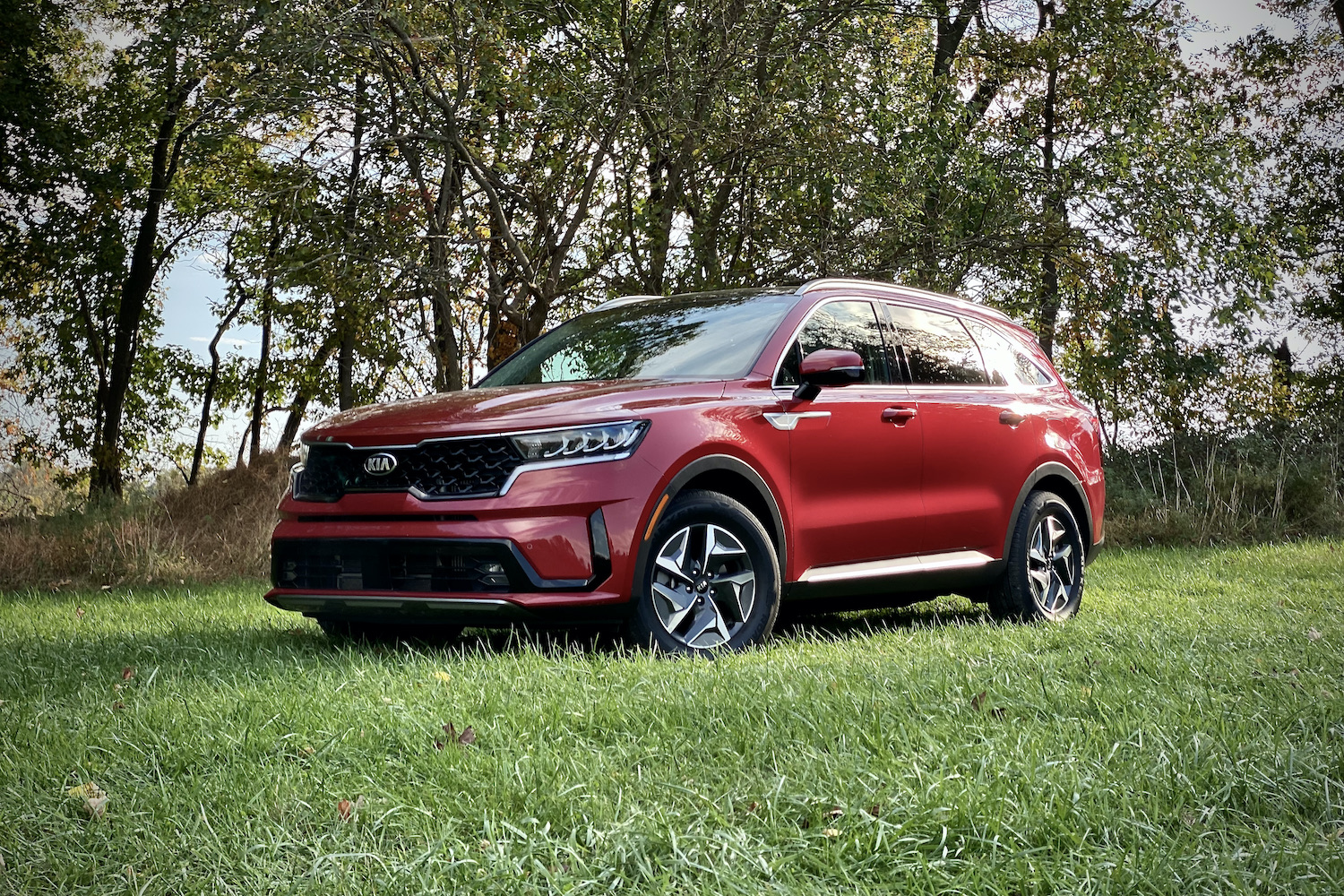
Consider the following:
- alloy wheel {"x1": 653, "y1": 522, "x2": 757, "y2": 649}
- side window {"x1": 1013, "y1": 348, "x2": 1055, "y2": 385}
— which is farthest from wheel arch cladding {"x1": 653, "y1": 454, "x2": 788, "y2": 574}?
side window {"x1": 1013, "y1": 348, "x2": 1055, "y2": 385}

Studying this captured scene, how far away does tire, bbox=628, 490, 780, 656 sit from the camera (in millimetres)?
5652

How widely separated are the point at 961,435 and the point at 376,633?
3430 mm

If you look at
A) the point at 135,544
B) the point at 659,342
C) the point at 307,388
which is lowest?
the point at 135,544

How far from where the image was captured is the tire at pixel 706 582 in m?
5.65

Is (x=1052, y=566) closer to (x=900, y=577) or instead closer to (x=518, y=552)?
(x=900, y=577)

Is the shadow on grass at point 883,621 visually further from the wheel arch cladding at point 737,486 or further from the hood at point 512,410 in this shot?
the hood at point 512,410

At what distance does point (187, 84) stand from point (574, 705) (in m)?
12.6

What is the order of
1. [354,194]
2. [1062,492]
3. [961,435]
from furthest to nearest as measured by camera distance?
1. [354,194]
2. [1062,492]
3. [961,435]

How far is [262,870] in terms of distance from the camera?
3064 mm

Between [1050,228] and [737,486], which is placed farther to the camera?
[1050,228]

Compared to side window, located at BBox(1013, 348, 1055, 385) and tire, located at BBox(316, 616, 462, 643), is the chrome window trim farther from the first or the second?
tire, located at BBox(316, 616, 462, 643)

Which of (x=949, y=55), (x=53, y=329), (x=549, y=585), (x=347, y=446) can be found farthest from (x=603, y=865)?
(x=53, y=329)

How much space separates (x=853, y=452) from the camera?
21.8ft

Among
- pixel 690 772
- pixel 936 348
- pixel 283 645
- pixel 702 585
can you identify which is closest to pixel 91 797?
pixel 690 772
